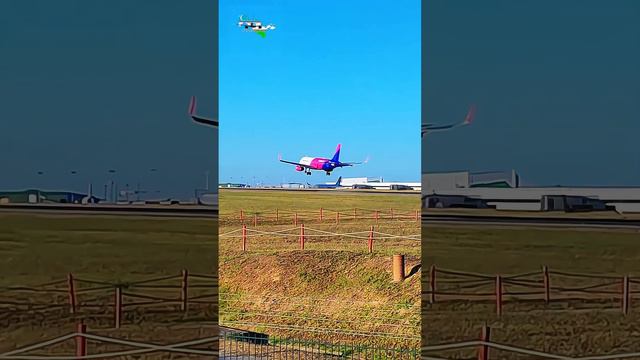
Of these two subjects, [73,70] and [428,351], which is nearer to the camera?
[428,351]

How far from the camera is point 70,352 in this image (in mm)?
2346

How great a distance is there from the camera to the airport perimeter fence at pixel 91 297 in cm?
235

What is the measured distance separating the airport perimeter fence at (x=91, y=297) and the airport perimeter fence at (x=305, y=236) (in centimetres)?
542

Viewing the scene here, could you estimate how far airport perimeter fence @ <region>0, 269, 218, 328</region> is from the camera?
2.35 metres

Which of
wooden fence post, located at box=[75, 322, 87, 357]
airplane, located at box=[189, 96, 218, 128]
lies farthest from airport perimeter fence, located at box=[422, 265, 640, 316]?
wooden fence post, located at box=[75, 322, 87, 357]

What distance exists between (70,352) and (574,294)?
6.80ft

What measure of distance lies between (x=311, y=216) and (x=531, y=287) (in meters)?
8.64

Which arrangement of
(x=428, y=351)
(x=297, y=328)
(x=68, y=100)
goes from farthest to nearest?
1. (x=297, y=328)
2. (x=68, y=100)
3. (x=428, y=351)

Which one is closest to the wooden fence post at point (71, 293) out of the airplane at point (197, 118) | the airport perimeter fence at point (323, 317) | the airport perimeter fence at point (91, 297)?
the airport perimeter fence at point (91, 297)

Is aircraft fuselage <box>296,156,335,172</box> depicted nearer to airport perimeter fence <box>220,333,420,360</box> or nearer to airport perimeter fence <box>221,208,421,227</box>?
airport perimeter fence <box>221,208,421,227</box>

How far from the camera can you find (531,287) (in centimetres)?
225

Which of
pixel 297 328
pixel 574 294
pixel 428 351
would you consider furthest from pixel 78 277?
pixel 297 328

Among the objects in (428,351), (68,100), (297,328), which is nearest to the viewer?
(428,351)

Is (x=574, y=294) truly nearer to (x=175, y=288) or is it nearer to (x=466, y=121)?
(x=466, y=121)
